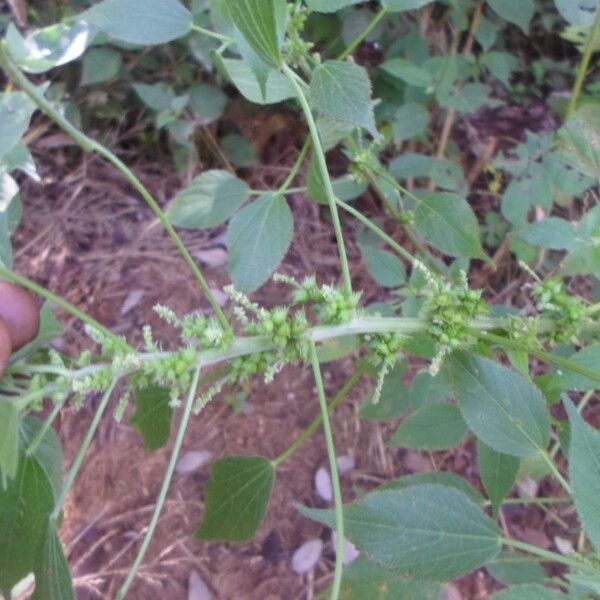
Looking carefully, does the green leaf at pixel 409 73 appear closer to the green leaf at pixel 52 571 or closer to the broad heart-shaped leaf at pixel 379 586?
the broad heart-shaped leaf at pixel 379 586

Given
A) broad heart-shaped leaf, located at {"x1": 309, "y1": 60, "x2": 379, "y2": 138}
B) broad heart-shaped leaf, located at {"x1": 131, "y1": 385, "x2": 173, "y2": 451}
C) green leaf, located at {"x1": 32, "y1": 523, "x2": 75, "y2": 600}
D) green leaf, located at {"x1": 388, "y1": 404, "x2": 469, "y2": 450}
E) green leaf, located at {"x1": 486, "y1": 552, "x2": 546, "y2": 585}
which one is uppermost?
broad heart-shaped leaf, located at {"x1": 309, "y1": 60, "x2": 379, "y2": 138}

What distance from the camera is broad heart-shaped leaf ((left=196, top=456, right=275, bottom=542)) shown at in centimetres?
94

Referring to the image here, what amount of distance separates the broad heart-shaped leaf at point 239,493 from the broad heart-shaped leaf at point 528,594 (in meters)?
0.40

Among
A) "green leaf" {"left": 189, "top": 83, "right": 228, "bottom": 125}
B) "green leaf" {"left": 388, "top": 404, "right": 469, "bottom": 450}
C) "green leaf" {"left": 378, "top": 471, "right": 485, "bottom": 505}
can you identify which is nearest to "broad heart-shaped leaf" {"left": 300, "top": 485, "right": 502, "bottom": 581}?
"green leaf" {"left": 378, "top": 471, "right": 485, "bottom": 505}

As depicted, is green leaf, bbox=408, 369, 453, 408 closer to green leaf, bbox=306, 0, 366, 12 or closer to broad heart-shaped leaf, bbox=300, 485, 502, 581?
broad heart-shaped leaf, bbox=300, 485, 502, 581

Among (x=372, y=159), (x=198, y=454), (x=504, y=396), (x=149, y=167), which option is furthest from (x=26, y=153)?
(x=149, y=167)

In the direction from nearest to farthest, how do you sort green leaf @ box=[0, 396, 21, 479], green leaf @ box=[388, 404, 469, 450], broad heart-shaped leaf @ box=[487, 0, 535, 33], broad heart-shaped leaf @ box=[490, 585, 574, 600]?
green leaf @ box=[0, 396, 21, 479] < broad heart-shaped leaf @ box=[490, 585, 574, 600] < green leaf @ box=[388, 404, 469, 450] < broad heart-shaped leaf @ box=[487, 0, 535, 33]

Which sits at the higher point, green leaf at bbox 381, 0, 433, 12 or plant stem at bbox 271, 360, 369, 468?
green leaf at bbox 381, 0, 433, 12

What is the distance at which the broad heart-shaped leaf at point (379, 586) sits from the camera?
0.86 metres

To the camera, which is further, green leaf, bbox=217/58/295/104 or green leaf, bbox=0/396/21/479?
green leaf, bbox=217/58/295/104

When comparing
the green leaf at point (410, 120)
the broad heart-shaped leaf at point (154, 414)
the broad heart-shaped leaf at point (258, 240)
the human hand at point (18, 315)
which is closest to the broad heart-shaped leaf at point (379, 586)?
the broad heart-shaped leaf at point (154, 414)

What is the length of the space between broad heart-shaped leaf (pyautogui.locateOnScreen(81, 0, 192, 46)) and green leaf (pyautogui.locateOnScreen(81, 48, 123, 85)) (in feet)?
3.55

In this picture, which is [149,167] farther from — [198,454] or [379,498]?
[379,498]

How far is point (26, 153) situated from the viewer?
3.54 feet
